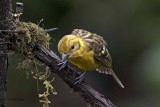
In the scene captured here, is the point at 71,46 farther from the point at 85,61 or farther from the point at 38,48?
the point at 38,48

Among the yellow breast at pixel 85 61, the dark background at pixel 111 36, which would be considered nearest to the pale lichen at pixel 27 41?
the yellow breast at pixel 85 61

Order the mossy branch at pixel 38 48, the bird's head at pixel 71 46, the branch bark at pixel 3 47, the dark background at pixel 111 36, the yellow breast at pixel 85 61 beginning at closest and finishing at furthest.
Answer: the branch bark at pixel 3 47, the mossy branch at pixel 38 48, the bird's head at pixel 71 46, the yellow breast at pixel 85 61, the dark background at pixel 111 36

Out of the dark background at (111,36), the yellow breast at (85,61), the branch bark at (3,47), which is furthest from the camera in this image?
the dark background at (111,36)

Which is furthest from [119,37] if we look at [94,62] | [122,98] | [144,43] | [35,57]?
[35,57]

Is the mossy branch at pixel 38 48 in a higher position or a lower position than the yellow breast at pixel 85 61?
higher

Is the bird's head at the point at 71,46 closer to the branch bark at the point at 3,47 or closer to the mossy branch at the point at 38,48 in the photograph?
the mossy branch at the point at 38,48

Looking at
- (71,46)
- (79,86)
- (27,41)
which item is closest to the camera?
(27,41)

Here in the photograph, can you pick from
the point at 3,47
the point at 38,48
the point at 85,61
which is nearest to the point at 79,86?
the point at 38,48
